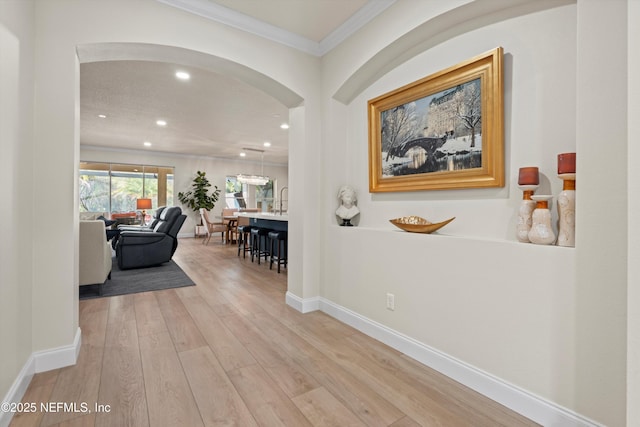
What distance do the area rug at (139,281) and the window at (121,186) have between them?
14.6ft

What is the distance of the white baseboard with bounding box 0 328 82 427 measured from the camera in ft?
5.27

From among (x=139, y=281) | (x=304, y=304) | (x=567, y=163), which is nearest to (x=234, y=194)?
(x=139, y=281)

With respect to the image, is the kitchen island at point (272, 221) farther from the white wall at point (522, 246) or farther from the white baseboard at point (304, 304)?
the white wall at point (522, 246)

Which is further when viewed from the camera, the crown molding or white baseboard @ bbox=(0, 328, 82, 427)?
the crown molding

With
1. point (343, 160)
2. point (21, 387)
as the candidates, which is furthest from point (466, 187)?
point (21, 387)

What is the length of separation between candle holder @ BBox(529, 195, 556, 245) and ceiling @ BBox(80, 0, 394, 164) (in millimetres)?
1883

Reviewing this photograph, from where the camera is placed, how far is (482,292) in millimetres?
1711

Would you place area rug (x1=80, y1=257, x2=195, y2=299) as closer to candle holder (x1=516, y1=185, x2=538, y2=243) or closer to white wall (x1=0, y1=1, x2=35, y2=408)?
white wall (x1=0, y1=1, x2=35, y2=408)

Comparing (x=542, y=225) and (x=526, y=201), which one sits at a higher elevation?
(x=526, y=201)

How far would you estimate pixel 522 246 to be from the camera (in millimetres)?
1532

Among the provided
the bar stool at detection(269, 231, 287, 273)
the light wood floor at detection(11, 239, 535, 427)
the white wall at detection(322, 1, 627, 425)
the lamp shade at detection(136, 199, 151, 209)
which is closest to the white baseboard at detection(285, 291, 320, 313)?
the light wood floor at detection(11, 239, 535, 427)

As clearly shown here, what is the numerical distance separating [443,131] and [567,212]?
0.93 m

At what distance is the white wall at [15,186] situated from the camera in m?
1.45

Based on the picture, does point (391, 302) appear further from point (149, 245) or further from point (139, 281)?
point (149, 245)
